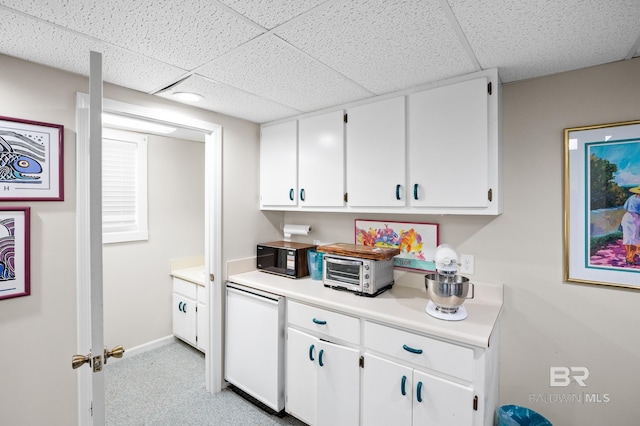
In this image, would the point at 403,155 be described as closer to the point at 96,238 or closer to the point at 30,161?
the point at 96,238

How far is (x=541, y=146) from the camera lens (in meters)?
1.75

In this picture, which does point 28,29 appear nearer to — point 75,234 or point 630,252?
point 75,234

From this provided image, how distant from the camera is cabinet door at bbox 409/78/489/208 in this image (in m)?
1.67

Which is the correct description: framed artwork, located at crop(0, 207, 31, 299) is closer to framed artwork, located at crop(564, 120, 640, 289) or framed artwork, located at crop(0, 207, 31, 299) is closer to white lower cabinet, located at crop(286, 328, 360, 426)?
white lower cabinet, located at crop(286, 328, 360, 426)

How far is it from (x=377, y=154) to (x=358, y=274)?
825 mm

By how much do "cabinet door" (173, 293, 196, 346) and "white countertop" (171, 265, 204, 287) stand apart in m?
0.21

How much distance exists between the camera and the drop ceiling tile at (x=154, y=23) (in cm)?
112

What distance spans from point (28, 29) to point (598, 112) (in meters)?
2.75

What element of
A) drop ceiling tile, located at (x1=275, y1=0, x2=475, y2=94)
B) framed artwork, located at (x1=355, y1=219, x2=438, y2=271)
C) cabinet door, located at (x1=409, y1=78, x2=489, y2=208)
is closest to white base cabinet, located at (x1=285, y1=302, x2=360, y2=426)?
framed artwork, located at (x1=355, y1=219, x2=438, y2=271)

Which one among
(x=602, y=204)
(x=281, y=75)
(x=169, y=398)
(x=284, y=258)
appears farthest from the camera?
(x=284, y=258)

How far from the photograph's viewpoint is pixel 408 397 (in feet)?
5.22

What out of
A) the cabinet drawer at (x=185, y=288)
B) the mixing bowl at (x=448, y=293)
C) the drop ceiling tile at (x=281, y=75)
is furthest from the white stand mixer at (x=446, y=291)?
the cabinet drawer at (x=185, y=288)

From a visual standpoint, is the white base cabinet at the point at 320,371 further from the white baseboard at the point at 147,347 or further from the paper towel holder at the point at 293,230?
the white baseboard at the point at 147,347

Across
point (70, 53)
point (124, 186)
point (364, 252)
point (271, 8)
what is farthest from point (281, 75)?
point (124, 186)
